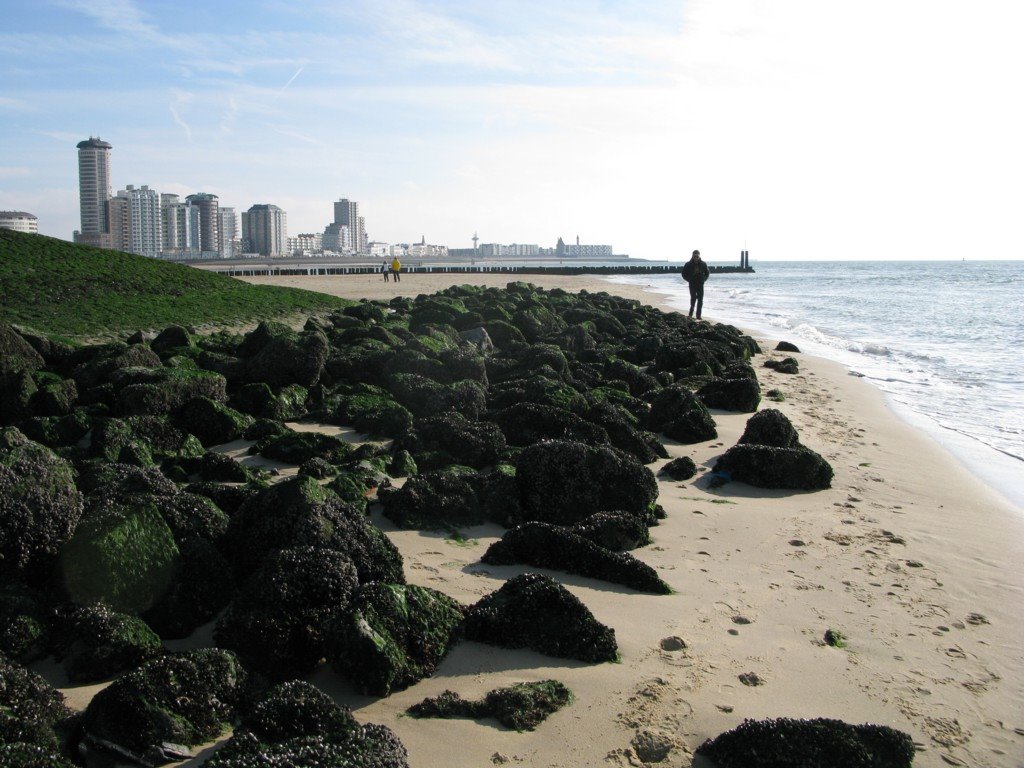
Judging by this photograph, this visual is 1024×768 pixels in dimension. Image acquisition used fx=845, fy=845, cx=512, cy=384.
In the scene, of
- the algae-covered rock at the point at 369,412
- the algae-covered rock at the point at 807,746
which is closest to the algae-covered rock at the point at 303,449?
the algae-covered rock at the point at 369,412

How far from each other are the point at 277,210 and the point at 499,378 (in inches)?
6685

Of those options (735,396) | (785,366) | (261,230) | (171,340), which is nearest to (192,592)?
(735,396)

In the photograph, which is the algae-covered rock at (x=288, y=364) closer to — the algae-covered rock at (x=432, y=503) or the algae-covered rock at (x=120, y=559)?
the algae-covered rock at (x=432, y=503)

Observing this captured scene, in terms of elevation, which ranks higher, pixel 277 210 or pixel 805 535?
pixel 277 210

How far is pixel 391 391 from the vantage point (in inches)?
356

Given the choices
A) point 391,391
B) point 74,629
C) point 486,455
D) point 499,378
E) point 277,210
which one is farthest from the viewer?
point 277,210

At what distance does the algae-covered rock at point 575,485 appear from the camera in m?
5.66

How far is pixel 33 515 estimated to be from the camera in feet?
12.7

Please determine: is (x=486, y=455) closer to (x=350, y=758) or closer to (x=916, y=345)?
(x=350, y=758)

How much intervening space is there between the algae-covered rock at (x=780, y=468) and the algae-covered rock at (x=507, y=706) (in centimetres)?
395

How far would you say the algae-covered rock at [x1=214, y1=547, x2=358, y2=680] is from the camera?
3.42 metres

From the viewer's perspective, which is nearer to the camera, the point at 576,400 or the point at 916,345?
the point at 576,400

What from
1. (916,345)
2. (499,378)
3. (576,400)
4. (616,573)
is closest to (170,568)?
(616,573)

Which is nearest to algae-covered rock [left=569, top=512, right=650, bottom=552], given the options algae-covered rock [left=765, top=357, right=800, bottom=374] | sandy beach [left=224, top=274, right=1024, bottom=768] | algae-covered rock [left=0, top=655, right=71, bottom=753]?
sandy beach [left=224, top=274, right=1024, bottom=768]
